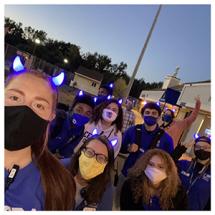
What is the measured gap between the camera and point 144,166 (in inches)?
139

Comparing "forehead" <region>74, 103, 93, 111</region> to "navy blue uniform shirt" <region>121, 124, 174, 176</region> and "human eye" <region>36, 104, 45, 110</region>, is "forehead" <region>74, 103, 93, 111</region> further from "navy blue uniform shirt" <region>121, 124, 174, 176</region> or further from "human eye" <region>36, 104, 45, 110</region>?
"human eye" <region>36, 104, 45, 110</region>

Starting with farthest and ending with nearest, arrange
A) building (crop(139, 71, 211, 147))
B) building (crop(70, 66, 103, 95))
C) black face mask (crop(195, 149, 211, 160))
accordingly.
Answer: building (crop(70, 66, 103, 95)) < building (crop(139, 71, 211, 147)) < black face mask (crop(195, 149, 211, 160))

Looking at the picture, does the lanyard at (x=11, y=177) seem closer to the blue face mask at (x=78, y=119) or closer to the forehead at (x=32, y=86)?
the forehead at (x=32, y=86)

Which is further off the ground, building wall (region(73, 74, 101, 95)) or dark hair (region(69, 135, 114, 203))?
dark hair (region(69, 135, 114, 203))

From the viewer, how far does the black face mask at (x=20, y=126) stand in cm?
189

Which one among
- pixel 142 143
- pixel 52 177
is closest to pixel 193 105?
pixel 142 143

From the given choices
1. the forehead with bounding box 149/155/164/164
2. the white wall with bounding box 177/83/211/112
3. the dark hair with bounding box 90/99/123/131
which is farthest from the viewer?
the white wall with bounding box 177/83/211/112

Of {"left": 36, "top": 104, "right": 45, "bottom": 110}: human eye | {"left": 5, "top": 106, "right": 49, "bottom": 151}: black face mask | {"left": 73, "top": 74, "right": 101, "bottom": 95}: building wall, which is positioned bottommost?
{"left": 73, "top": 74, "right": 101, "bottom": 95}: building wall

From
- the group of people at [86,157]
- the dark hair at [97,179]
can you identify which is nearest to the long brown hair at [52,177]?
the group of people at [86,157]

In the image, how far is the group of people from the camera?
192cm

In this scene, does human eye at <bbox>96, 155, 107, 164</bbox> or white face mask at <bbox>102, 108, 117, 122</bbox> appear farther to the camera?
white face mask at <bbox>102, 108, 117, 122</bbox>

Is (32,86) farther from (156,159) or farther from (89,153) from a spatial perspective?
(156,159)

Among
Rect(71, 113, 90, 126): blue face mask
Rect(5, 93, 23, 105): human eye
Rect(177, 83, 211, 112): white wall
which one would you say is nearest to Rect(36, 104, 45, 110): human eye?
Rect(5, 93, 23, 105): human eye
